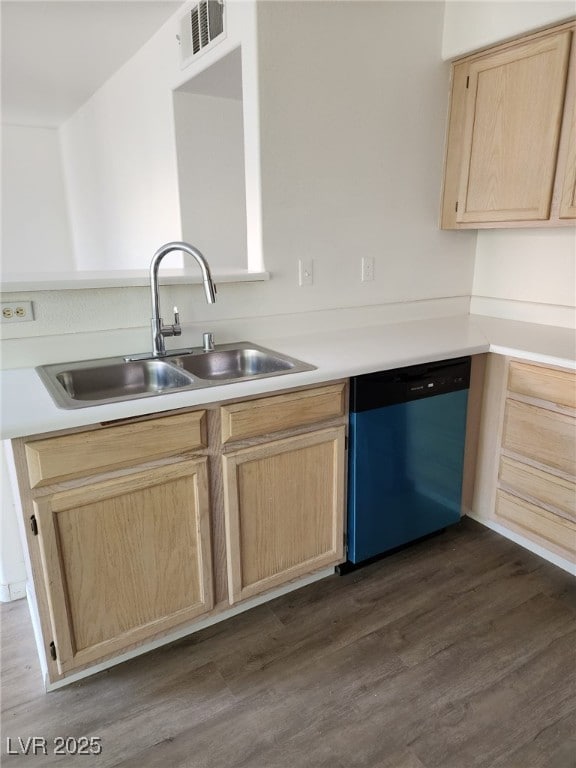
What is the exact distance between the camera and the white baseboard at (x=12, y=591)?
186 centimetres

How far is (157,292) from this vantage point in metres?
1.72

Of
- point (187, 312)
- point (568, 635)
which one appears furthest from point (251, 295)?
point (568, 635)

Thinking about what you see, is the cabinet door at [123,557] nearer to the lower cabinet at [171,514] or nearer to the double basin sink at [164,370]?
the lower cabinet at [171,514]

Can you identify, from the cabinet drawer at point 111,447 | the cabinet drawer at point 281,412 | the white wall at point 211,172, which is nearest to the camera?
the cabinet drawer at point 111,447

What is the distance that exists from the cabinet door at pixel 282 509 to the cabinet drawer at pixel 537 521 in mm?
772

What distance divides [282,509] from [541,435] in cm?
105

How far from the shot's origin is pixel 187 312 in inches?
77.7

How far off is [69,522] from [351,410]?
95 centimetres

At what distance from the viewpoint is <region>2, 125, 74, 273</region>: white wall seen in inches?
210

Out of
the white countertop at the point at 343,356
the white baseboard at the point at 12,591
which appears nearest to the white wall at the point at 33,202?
the white baseboard at the point at 12,591

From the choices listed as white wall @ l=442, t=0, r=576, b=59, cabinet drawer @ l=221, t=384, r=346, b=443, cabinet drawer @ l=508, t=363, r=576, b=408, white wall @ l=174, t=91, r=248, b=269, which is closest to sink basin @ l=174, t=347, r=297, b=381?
cabinet drawer @ l=221, t=384, r=346, b=443

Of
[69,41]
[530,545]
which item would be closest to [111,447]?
[530,545]

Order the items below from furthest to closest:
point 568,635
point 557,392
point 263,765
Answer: point 557,392 → point 568,635 → point 263,765

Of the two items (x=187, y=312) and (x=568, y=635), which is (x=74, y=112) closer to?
(x=187, y=312)
